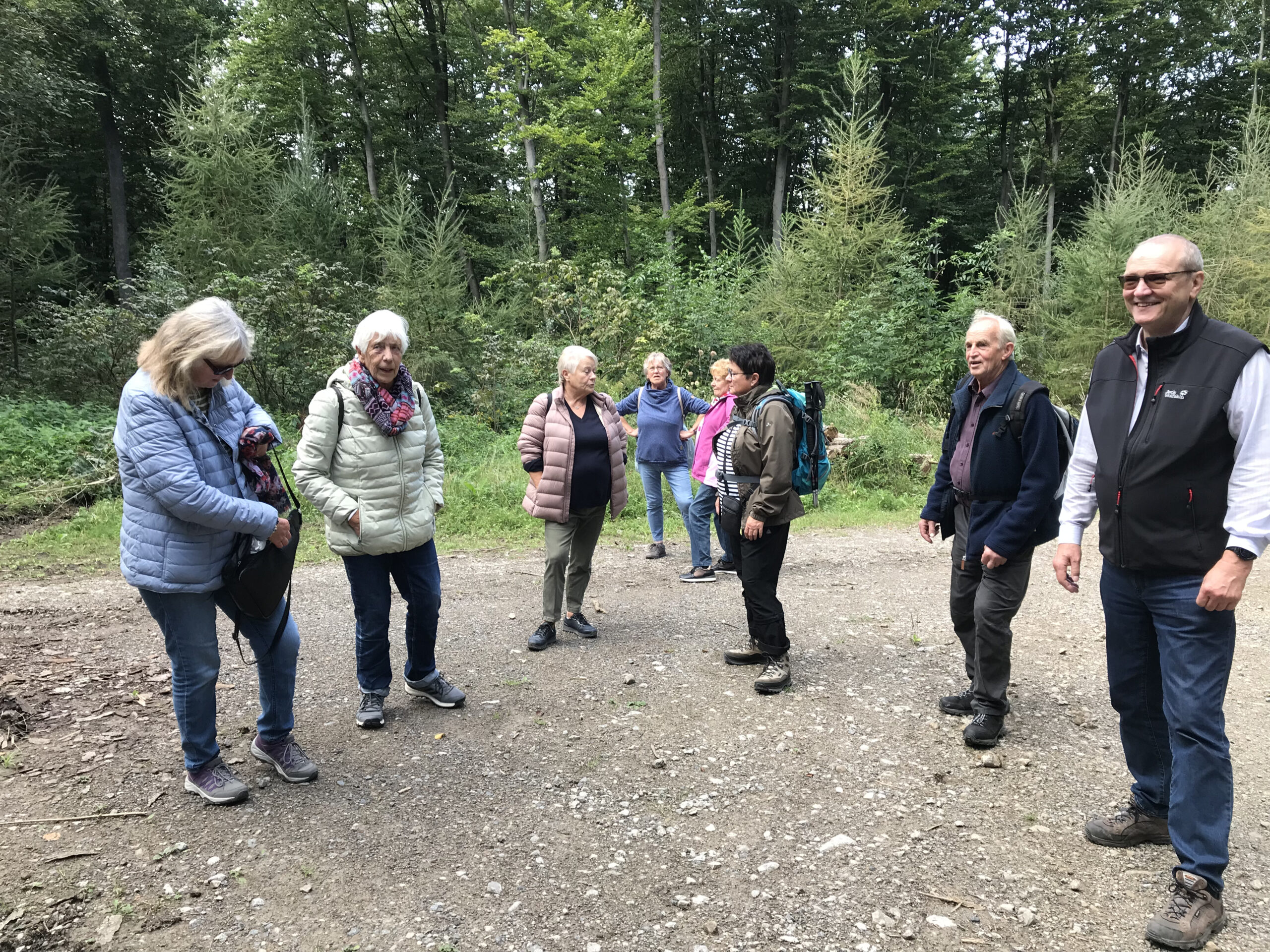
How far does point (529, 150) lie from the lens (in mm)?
21234

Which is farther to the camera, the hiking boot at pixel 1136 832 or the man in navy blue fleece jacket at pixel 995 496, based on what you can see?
the man in navy blue fleece jacket at pixel 995 496

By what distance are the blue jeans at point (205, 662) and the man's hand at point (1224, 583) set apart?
356cm

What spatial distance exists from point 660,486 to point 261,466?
4965 mm

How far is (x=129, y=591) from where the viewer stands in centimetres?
653

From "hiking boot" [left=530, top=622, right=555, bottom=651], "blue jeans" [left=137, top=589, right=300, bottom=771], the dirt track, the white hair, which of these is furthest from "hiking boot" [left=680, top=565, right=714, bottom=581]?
"blue jeans" [left=137, top=589, right=300, bottom=771]

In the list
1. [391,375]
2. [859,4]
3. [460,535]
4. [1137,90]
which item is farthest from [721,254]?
[1137,90]

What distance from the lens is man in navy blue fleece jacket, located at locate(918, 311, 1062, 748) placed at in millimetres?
3586

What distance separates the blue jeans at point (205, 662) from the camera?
3082 millimetres

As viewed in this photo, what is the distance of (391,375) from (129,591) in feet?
14.5

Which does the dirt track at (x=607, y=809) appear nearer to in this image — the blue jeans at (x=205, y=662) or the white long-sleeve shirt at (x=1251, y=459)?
the blue jeans at (x=205, y=662)

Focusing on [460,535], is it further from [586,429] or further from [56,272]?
[56,272]

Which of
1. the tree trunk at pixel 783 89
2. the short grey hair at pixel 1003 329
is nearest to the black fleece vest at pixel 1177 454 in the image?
the short grey hair at pixel 1003 329

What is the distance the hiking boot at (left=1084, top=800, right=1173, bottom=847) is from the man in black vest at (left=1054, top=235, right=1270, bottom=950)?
0.26m

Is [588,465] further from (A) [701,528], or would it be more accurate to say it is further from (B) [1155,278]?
(B) [1155,278]
